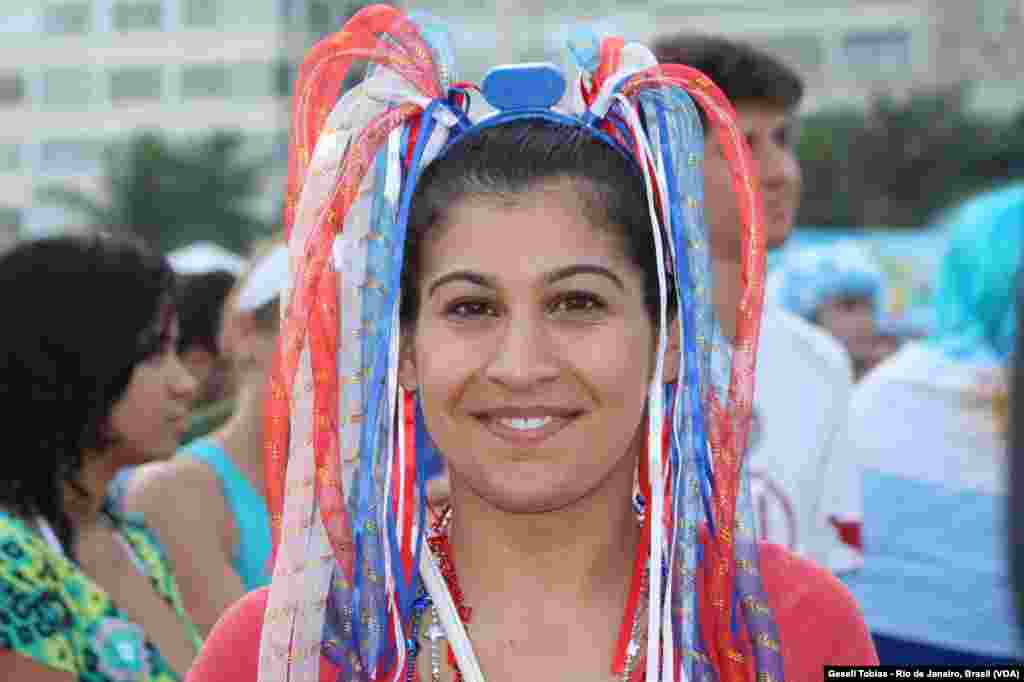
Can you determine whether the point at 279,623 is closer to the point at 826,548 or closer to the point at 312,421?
the point at 312,421

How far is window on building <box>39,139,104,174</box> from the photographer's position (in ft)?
198

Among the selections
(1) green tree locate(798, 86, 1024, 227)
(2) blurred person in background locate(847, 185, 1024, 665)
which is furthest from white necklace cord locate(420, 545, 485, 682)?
(1) green tree locate(798, 86, 1024, 227)

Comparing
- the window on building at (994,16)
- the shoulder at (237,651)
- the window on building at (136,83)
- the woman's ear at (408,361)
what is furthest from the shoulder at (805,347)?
the window on building at (136,83)

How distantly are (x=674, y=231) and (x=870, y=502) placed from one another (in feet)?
6.59

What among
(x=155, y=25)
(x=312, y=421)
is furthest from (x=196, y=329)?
(x=155, y=25)

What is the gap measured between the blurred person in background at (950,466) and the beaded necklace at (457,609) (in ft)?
5.61

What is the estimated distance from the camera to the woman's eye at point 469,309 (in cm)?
205

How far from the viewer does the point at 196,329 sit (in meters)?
5.09

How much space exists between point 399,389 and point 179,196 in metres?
47.3

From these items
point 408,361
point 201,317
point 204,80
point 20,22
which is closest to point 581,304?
point 408,361

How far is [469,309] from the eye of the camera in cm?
206

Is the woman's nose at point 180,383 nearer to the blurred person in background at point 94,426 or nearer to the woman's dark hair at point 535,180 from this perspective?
the blurred person in background at point 94,426

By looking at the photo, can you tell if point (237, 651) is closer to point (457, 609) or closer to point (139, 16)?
point (457, 609)

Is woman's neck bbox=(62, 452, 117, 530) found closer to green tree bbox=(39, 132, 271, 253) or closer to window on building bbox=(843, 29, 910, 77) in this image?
green tree bbox=(39, 132, 271, 253)
